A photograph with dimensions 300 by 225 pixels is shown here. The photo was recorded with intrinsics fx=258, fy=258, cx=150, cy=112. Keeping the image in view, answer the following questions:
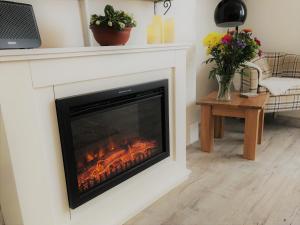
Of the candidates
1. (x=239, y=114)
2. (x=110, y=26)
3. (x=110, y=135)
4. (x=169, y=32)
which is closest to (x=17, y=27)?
(x=110, y=26)

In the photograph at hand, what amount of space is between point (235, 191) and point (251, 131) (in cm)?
63

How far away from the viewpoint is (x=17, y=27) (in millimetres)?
1173

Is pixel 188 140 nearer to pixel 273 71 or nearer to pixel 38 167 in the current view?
pixel 273 71

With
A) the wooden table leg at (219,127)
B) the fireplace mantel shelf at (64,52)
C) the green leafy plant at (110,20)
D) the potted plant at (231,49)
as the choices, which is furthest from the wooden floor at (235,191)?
the green leafy plant at (110,20)

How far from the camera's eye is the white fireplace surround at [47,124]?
105cm

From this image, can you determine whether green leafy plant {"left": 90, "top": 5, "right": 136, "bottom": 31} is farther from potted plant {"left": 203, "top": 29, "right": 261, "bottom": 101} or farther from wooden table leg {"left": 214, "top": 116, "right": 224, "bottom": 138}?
wooden table leg {"left": 214, "top": 116, "right": 224, "bottom": 138}

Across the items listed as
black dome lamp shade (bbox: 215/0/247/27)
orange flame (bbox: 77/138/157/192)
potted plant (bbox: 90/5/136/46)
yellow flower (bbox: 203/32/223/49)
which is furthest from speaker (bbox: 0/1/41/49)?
black dome lamp shade (bbox: 215/0/247/27)

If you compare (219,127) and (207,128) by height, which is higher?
(207,128)

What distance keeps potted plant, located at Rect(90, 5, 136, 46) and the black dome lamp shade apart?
1.19 m

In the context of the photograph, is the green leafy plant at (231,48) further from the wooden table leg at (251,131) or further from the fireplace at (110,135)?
the fireplace at (110,135)

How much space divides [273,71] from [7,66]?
10.5ft

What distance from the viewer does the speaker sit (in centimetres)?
113

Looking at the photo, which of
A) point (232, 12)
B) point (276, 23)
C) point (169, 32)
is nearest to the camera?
point (169, 32)

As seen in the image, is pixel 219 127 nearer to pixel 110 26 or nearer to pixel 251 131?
pixel 251 131
